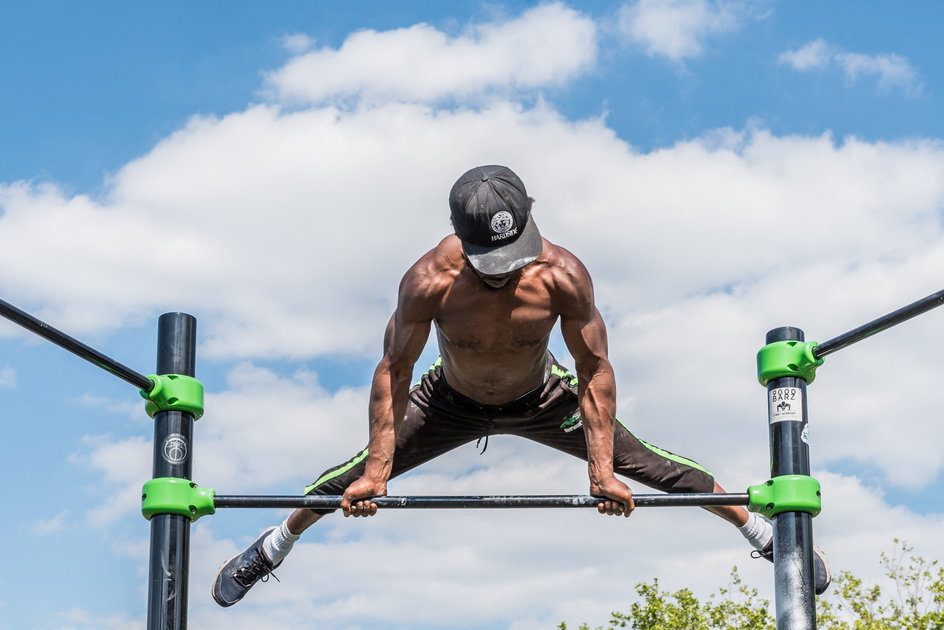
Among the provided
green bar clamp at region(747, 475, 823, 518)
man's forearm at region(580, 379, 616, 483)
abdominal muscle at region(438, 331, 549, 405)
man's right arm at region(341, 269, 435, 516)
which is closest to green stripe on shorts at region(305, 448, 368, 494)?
man's right arm at region(341, 269, 435, 516)

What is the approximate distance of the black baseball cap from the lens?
4984mm

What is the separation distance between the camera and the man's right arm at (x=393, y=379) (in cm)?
513

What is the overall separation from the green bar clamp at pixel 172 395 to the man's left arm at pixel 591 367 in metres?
1.66

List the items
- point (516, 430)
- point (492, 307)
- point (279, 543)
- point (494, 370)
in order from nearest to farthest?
point (492, 307), point (494, 370), point (516, 430), point (279, 543)

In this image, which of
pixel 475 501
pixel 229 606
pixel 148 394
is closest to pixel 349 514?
pixel 475 501

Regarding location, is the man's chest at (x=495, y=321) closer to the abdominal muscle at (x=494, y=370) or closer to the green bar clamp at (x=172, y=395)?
the abdominal muscle at (x=494, y=370)

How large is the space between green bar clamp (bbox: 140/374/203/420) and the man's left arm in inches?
65.4

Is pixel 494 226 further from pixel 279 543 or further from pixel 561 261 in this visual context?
pixel 279 543

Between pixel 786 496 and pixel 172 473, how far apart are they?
2575 mm

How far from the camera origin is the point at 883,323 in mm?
4801

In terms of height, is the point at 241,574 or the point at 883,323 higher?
the point at 883,323

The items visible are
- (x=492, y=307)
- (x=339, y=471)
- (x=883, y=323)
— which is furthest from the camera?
(x=339, y=471)

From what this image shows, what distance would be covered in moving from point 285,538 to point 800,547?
2.69 meters

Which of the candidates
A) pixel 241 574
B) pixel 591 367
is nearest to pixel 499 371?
pixel 591 367
